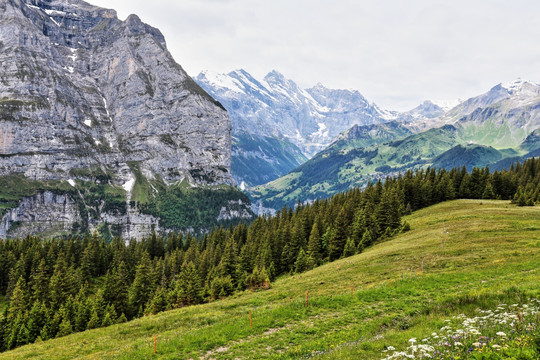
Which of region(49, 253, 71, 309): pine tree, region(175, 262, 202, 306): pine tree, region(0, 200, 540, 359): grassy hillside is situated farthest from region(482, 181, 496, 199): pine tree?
region(49, 253, 71, 309): pine tree

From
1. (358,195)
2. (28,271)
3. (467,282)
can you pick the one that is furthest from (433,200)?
(28,271)

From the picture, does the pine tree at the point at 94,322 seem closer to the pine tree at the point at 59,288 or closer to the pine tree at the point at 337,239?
the pine tree at the point at 59,288

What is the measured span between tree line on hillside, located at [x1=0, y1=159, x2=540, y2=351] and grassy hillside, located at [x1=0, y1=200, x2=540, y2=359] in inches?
836

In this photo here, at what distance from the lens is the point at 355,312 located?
23.5 meters

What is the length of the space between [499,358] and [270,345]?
14.3 metres

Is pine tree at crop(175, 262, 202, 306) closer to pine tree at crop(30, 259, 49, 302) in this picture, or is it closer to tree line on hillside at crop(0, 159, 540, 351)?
tree line on hillside at crop(0, 159, 540, 351)

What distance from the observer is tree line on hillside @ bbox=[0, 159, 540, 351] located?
60094mm

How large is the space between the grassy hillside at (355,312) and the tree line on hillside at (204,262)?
2123 cm

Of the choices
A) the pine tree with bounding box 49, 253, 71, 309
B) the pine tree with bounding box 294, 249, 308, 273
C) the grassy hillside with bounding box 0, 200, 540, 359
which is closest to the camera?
the grassy hillside with bounding box 0, 200, 540, 359

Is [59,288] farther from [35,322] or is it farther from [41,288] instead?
[35,322]

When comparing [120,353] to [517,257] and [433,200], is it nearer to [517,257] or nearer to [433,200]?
[517,257]

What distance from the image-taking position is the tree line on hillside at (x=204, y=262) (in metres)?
60.1

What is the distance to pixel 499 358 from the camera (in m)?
8.16

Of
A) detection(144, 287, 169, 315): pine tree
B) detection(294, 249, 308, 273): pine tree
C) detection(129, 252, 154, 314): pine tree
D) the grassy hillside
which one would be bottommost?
detection(129, 252, 154, 314): pine tree
